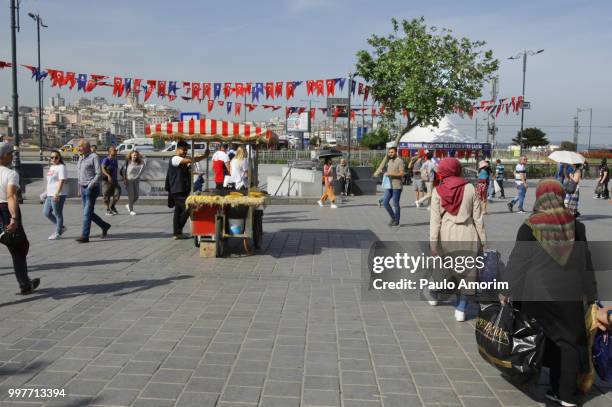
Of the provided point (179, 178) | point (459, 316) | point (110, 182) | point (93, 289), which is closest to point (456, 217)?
point (459, 316)

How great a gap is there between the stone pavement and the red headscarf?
3.93 feet

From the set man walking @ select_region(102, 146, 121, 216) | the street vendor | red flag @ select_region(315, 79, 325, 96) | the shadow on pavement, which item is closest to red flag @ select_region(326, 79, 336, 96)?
red flag @ select_region(315, 79, 325, 96)

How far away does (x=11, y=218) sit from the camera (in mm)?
5930

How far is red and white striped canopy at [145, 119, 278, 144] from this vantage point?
9.21 m

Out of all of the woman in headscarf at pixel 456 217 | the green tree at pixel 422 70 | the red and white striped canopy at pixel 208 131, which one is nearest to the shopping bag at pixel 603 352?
the woman in headscarf at pixel 456 217

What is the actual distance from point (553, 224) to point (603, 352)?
93cm

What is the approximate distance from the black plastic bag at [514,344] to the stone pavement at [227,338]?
1.18 feet

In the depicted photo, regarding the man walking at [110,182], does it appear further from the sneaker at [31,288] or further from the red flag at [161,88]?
the red flag at [161,88]

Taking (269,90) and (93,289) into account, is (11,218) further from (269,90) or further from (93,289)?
(269,90)

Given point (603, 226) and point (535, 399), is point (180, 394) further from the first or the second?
point (603, 226)

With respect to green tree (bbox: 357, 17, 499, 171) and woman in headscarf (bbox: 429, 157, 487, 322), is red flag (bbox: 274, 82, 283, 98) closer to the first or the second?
green tree (bbox: 357, 17, 499, 171)

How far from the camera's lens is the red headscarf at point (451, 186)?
5238 millimetres

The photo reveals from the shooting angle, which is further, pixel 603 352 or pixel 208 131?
pixel 208 131

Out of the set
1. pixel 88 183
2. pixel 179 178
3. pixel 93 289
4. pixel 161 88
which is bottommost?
pixel 93 289
